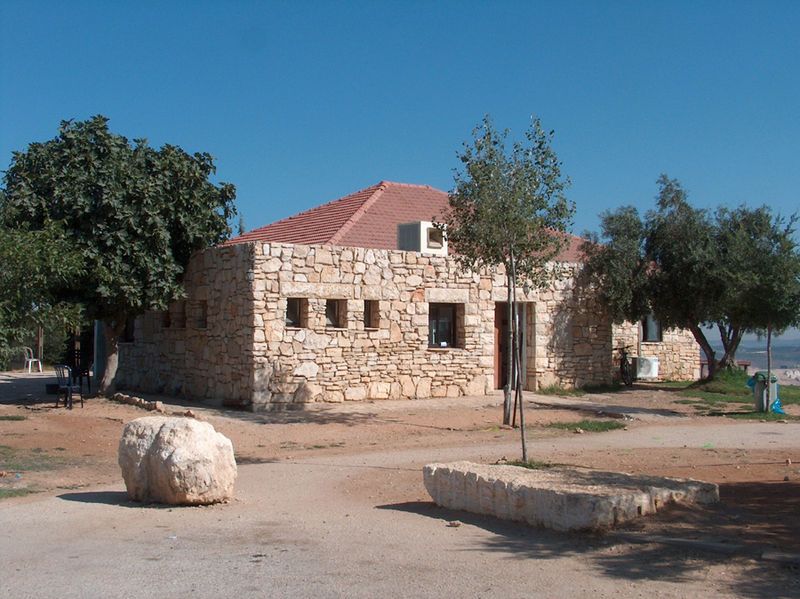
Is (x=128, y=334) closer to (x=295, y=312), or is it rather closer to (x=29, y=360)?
(x=295, y=312)

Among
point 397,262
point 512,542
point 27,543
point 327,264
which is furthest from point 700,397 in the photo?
point 27,543

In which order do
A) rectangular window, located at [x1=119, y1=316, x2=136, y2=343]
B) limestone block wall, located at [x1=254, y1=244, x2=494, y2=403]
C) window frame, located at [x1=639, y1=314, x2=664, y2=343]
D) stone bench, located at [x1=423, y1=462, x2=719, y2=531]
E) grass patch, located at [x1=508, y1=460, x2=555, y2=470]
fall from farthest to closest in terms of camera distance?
window frame, located at [x1=639, y1=314, x2=664, y2=343]
rectangular window, located at [x1=119, y1=316, x2=136, y2=343]
limestone block wall, located at [x1=254, y1=244, x2=494, y2=403]
grass patch, located at [x1=508, y1=460, x2=555, y2=470]
stone bench, located at [x1=423, y1=462, x2=719, y2=531]

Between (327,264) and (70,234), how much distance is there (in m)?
5.60

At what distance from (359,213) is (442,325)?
4.57m

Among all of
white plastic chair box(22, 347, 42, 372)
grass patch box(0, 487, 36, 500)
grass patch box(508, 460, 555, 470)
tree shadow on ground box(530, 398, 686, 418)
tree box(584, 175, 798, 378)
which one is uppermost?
tree box(584, 175, 798, 378)

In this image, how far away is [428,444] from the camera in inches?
594

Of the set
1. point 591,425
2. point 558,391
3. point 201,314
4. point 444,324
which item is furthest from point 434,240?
point 591,425

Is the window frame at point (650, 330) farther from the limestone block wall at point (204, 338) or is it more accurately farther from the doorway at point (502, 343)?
the limestone block wall at point (204, 338)

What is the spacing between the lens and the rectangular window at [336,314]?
19906mm

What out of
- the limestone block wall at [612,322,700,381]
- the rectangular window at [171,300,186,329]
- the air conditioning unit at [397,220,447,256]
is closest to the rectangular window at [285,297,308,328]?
the air conditioning unit at [397,220,447,256]

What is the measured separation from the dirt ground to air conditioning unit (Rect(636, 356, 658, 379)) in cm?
154

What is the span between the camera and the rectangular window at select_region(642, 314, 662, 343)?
88.7ft

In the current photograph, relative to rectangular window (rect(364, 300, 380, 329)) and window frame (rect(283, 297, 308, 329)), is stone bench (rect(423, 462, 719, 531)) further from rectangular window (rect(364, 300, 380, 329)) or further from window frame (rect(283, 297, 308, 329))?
rectangular window (rect(364, 300, 380, 329))

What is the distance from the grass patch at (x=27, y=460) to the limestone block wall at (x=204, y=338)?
5695mm
